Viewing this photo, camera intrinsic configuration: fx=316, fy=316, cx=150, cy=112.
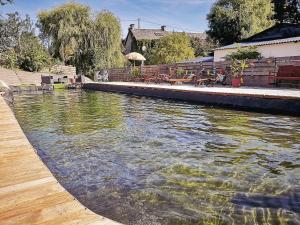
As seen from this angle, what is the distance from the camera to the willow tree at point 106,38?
99.9 feet

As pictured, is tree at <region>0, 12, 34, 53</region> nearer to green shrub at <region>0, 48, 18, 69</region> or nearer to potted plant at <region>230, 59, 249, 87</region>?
green shrub at <region>0, 48, 18, 69</region>

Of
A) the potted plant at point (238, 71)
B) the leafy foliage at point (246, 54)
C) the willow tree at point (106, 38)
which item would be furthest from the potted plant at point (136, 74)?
the potted plant at point (238, 71)

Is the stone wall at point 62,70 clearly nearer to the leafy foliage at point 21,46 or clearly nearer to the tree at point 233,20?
the leafy foliage at point 21,46

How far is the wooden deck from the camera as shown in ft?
7.14

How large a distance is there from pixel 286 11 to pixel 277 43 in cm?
1862

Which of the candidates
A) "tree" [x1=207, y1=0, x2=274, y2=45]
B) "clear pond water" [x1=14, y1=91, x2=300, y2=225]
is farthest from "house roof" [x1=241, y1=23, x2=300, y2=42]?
"clear pond water" [x1=14, y1=91, x2=300, y2=225]

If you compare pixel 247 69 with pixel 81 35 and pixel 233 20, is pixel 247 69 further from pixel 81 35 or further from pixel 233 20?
pixel 81 35

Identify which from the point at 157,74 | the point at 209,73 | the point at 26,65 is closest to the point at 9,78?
the point at 26,65

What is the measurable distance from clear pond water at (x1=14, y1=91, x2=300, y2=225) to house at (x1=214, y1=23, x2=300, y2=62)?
13720 mm

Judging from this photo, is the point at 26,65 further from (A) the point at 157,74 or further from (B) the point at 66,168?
(B) the point at 66,168

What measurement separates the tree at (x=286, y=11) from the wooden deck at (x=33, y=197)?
3762 cm

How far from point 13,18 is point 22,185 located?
31.7 meters

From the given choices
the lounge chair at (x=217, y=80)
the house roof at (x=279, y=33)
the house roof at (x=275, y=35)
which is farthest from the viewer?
the house roof at (x=279, y=33)

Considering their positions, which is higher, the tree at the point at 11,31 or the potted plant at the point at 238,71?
the tree at the point at 11,31
